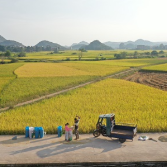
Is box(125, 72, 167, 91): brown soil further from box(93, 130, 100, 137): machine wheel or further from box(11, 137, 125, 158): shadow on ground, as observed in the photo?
box(11, 137, 125, 158): shadow on ground

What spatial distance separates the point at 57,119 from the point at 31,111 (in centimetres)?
317

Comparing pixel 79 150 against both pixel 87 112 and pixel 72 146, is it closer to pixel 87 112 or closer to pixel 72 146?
pixel 72 146

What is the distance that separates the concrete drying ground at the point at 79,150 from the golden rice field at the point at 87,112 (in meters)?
1.05

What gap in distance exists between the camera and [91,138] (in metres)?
11.6

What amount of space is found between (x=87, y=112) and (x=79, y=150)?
6.02m

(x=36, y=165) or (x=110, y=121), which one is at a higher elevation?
(x=110, y=121)

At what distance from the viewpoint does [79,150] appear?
10141mm

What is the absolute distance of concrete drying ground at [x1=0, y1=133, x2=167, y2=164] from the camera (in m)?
9.28

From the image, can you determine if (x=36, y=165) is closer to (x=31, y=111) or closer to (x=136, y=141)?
(x=136, y=141)

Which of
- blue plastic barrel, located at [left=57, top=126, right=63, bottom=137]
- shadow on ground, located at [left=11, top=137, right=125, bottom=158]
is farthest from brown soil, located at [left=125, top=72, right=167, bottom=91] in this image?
blue plastic barrel, located at [left=57, top=126, right=63, bottom=137]

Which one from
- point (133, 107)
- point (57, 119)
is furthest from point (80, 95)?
point (57, 119)

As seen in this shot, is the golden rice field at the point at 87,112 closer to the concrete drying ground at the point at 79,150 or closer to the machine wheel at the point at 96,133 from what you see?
the machine wheel at the point at 96,133

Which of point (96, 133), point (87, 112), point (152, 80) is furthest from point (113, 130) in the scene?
point (152, 80)

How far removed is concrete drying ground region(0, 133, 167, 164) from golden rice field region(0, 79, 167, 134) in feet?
3.45
